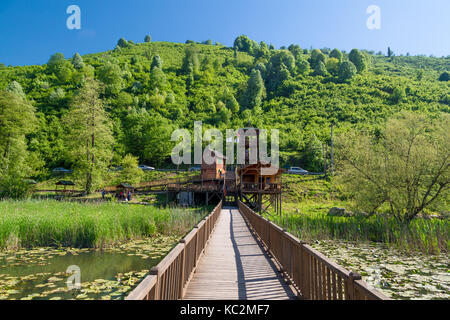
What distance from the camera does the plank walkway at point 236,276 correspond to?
174 inches

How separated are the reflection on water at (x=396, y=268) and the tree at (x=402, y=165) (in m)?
5.10

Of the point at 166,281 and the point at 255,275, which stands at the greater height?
the point at 166,281

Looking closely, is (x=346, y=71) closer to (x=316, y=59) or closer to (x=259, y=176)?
(x=316, y=59)

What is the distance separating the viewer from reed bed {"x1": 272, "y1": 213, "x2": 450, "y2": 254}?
11.1 metres

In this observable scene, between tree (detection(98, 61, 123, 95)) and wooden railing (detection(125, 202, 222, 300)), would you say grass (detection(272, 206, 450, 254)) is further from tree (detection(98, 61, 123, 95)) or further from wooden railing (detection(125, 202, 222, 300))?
tree (detection(98, 61, 123, 95))

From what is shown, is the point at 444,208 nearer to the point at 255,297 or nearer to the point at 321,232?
the point at 321,232

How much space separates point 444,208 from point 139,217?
18153 mm

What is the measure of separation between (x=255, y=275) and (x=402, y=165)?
13.8m

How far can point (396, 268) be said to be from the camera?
827 centimetres

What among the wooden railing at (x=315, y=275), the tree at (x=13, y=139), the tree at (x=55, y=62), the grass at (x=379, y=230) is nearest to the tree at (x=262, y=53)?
the tree at (x=55, y=62)

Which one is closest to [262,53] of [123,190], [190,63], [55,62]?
[190,63]

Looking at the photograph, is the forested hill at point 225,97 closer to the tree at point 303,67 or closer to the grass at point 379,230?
the tree at point 303,67

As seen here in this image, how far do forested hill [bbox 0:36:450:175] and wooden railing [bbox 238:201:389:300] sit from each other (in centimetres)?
4723
